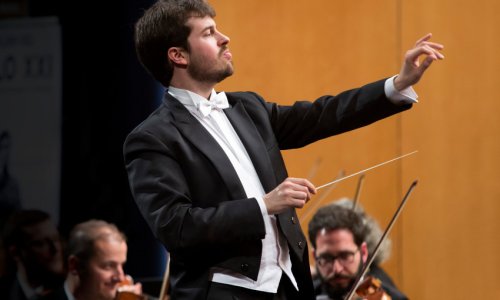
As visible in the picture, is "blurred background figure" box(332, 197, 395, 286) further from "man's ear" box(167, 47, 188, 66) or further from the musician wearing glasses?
"man's ear" box(167, 47, 188, 66)

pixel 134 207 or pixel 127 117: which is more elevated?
pixel 127 117

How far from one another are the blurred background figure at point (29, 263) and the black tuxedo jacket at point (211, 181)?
1891 millimetres

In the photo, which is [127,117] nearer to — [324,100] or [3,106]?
[3,106]

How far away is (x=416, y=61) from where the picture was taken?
179cm

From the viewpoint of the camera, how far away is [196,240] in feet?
5.59

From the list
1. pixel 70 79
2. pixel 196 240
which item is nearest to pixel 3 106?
pixel 70 79

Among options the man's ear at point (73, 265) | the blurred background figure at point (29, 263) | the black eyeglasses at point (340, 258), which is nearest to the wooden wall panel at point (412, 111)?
the black eyeglasses at point (340, 258)

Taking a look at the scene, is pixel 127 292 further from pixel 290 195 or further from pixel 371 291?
pixel 290 195

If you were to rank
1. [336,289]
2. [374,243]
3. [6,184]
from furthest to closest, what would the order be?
[6,184]
[374,243]
[336,289]

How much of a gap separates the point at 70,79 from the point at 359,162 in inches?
57.0

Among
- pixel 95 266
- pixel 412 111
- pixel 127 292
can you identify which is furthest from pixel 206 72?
pixel 412 111

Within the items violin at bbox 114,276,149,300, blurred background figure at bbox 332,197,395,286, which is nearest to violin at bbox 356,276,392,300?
blurred background figure at bbox 332,197,395,286

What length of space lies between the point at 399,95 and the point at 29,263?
226 cm

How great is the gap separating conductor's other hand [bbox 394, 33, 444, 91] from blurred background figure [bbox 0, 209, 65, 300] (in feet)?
7.08
